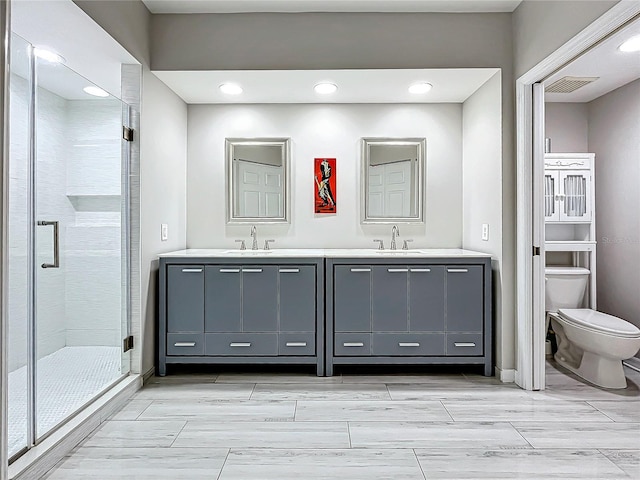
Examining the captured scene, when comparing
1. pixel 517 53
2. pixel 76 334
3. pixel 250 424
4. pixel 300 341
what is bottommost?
pixel 250 424

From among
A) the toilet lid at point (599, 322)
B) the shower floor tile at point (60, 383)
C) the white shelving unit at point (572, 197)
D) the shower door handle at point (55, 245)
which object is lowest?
the shower floor tile at point (60, 383)

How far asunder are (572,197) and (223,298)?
9.28ft

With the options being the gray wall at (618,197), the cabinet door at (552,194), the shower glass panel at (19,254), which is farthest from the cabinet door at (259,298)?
the gray wall at (618,197)

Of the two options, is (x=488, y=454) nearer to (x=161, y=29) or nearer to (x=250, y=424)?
(x=250, y=424)

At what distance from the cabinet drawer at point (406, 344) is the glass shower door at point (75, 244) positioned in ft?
5.30

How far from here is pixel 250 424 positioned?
2484mm

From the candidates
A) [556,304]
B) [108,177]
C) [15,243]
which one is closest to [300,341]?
[108,177]

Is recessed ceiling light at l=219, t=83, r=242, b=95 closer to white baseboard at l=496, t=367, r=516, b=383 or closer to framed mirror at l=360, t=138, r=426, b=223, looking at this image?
framed mirror at l=360, t=138, r=426, b=223

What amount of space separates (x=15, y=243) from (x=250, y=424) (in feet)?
4.50

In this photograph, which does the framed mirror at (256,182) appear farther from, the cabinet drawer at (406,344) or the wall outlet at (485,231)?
the wall outlet at (485,231)

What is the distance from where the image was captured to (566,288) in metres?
3.83

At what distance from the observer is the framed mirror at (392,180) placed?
3.92 metres

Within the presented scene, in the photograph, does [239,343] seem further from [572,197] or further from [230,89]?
[572,197]

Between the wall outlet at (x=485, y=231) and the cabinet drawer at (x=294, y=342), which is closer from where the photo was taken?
the cabinet drawer at (x=294, y=342)
